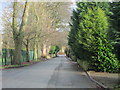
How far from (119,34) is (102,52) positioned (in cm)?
861

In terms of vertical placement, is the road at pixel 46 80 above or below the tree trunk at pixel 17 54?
below

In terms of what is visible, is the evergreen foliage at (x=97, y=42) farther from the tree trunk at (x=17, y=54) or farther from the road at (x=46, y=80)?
the tree trunk at (x=17, y=54)

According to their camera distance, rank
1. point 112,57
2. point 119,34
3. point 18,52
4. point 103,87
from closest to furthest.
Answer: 1. point 119,34
2. point 103,87
3. point 112,57
4. point 18,52

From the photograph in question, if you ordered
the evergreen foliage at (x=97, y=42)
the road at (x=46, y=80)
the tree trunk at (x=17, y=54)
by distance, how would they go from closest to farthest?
the road at (x=46, y=80)
the evergreen foliage at (x=97, y=42)
the tree trunk at (x=17, y=54)

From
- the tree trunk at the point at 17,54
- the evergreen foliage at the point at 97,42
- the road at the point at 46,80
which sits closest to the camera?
the road at the point at 46,80

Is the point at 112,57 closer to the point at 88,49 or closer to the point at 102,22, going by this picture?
the point at 88,49

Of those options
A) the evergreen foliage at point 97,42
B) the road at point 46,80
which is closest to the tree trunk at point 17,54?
the road at point 46,80

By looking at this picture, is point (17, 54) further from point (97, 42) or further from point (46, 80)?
point (46, 80)

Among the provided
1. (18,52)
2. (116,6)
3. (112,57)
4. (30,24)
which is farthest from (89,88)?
(30,24)

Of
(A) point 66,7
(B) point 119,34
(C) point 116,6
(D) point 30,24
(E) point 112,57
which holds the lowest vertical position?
(E) point 112,57

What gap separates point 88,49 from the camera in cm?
1853

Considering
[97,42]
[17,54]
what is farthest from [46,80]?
[17,54]

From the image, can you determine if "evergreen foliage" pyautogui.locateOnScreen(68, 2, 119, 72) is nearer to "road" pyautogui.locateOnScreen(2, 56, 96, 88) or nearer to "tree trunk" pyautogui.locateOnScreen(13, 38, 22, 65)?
"road" pyautogui.locateOnScreen(2, 56, 96, 88)

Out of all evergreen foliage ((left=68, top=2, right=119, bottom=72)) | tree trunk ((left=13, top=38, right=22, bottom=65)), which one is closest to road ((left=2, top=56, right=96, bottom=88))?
evergreen foliage ((left=68, top=2, right=119, bottom=72))
